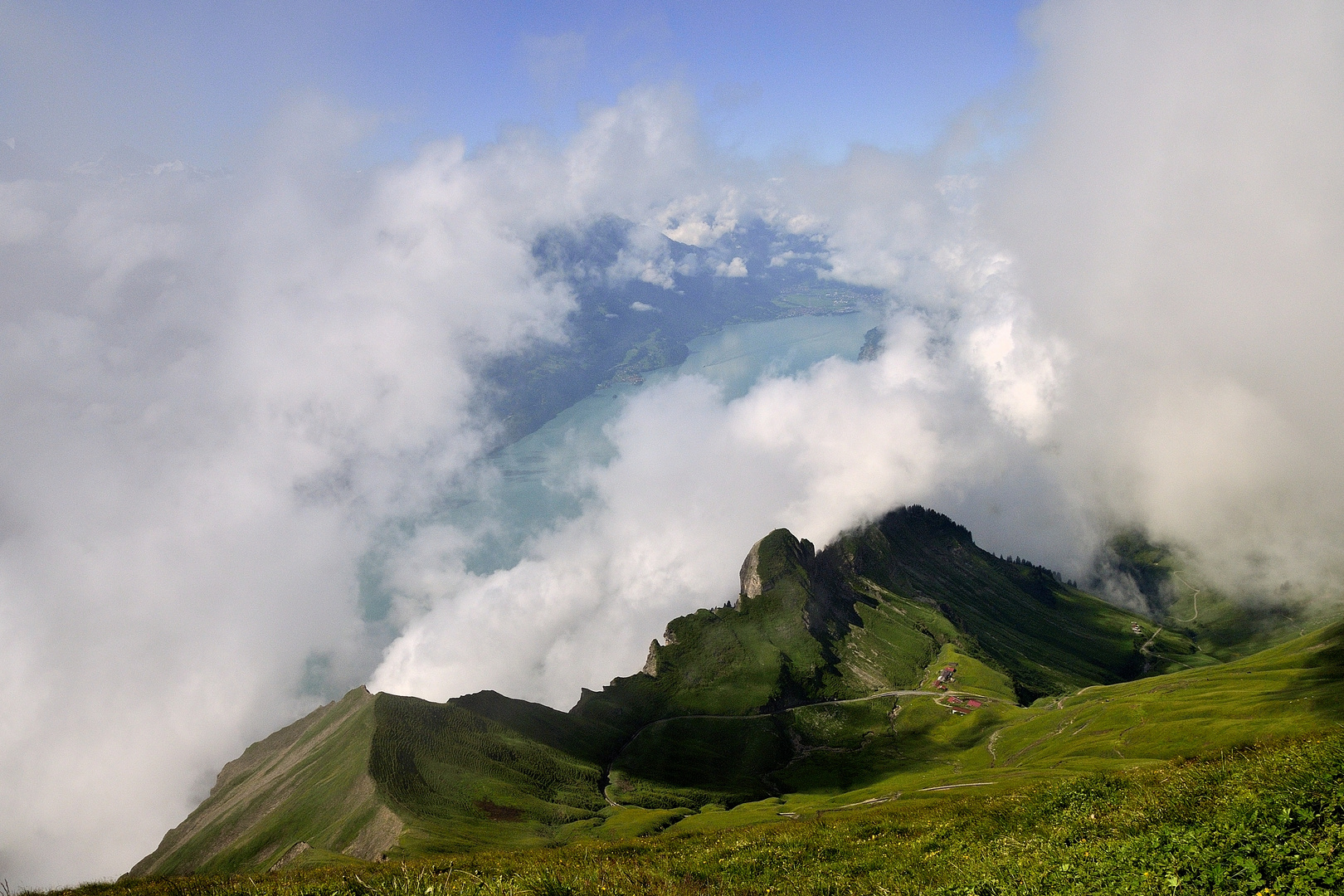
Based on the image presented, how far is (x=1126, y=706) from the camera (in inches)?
6393

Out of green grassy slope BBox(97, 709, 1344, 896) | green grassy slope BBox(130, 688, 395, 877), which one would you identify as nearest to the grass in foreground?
green grassy slope BBox(97, 709, 1344, 896)

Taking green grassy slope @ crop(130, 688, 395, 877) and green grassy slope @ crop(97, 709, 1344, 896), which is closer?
green grassy slope @ crop(97, 709, 1344, 896)

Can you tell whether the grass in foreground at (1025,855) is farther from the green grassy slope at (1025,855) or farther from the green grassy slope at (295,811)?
the green grassy slope at (295,811)

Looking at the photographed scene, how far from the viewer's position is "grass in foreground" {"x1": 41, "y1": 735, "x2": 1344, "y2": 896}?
1201 cm

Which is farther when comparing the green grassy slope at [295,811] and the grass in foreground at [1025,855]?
the green grassy slope at [295,811]

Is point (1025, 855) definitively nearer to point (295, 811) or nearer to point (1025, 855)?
point (1025, 855)

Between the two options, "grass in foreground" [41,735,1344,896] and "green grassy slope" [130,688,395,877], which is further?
"green grassy slope" [130,688,395,877]

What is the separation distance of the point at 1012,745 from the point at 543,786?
125 meters

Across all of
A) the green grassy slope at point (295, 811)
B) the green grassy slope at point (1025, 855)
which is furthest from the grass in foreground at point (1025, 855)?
the green grassy slope at point (295, 811)

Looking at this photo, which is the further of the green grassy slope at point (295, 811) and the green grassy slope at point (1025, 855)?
the green grassy slope at point (295, 811)

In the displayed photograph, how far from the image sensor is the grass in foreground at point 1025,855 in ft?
39.4

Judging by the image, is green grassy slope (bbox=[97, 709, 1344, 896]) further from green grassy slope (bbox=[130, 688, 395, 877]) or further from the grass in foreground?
green grassy slope (bbox=[130, 688, 395, 877])

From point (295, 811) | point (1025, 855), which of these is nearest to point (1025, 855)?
point (1025, 855)

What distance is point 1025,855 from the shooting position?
1703cm
